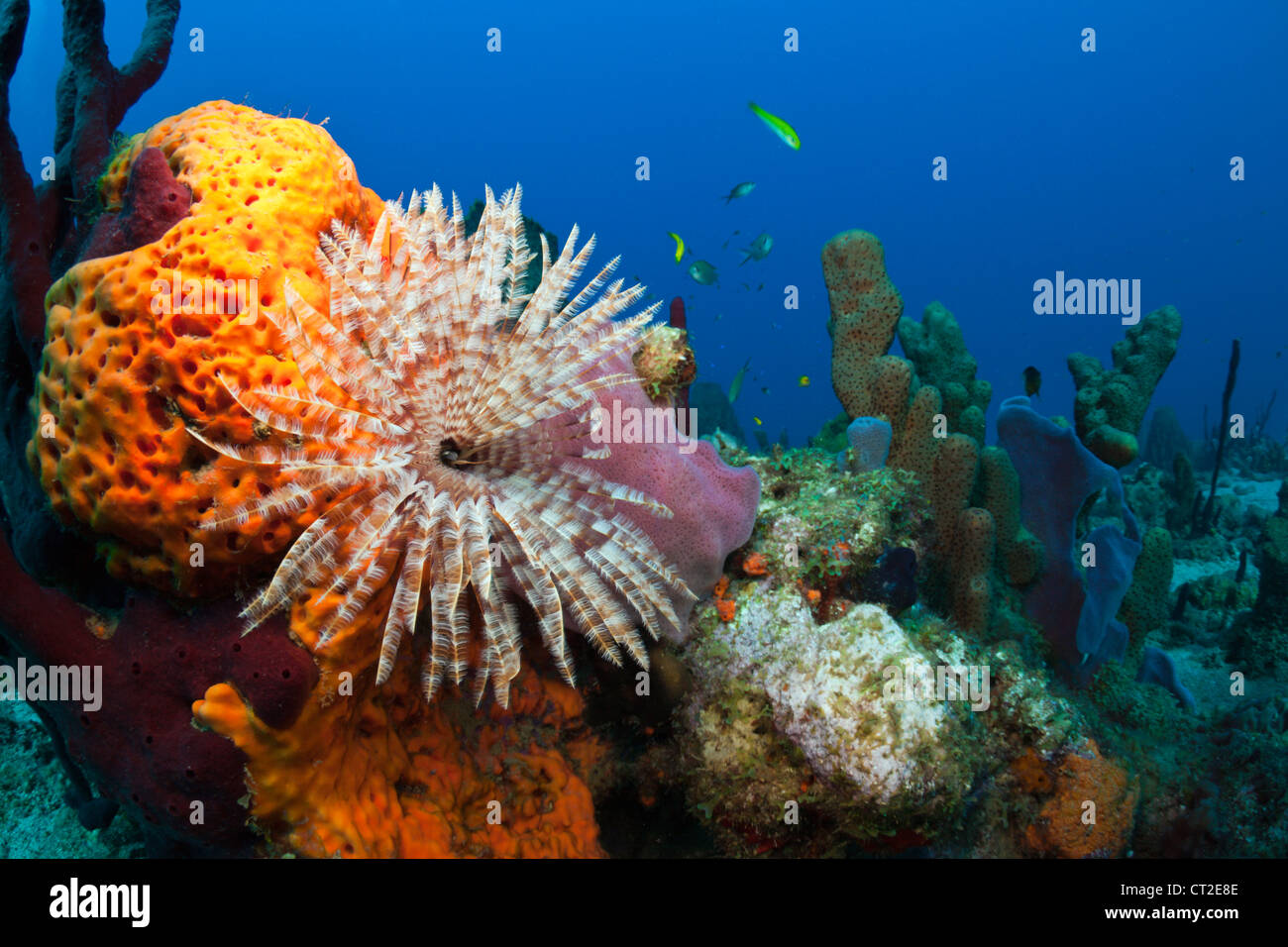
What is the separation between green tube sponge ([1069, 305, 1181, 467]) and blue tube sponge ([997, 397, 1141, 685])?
403 mm

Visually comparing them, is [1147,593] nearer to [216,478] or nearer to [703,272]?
[216,478]

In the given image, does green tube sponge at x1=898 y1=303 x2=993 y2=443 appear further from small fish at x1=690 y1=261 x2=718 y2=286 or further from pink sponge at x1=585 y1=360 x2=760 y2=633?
small fish at x1=690 y1=261 x2=718 y2=286

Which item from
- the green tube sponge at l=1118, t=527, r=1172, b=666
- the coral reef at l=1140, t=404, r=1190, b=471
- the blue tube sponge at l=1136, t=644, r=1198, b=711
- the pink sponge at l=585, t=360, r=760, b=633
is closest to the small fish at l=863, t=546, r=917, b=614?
the pink sponge at l=585, t=360, r=760, b=633

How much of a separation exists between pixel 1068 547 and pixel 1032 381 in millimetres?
2762

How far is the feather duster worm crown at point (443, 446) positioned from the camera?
2.65 metres

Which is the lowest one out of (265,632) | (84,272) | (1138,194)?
(265,632)

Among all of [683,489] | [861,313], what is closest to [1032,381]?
[861,313]

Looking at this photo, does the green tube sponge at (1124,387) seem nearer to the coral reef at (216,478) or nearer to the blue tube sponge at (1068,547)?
the blue tube sponge at (1068,547)

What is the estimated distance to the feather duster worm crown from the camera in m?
2.65

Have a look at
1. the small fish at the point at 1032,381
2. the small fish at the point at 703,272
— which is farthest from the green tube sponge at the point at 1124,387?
the small fish at the point at 703,272

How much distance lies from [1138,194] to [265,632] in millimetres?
133514

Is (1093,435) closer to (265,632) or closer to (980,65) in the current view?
(265,632)
